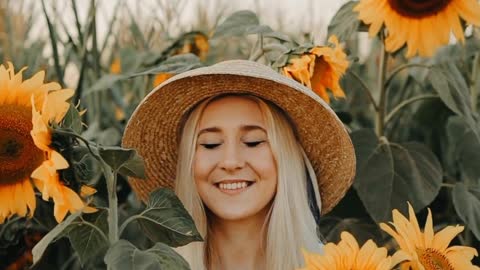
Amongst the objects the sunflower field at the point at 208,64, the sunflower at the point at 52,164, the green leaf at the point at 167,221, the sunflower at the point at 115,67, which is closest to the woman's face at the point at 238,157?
the sunflower field at the point at 208,64

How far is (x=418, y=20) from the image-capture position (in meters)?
1.80

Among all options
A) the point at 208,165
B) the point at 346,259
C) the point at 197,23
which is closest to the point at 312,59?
the point at 208,165

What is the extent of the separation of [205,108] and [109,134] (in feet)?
1.61

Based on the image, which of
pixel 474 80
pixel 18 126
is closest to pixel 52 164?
pixel 18 126

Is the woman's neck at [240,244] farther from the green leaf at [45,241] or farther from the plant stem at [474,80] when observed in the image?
the plant stem at [474,80]

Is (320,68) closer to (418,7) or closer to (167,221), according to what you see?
(418,7)

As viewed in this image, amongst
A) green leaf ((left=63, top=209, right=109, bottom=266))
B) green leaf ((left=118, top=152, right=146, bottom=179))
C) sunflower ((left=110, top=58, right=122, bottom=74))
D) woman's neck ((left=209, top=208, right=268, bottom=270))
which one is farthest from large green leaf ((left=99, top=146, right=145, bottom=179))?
sunflower ((left=110, top=58, right=122, bottom=74))

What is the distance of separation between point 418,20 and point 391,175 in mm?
284

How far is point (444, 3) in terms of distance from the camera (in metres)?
1.78

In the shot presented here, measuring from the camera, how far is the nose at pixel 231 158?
4.94 feet

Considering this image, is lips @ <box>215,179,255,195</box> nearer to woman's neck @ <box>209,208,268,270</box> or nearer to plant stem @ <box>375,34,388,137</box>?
woman's neck @ <box>209,208,268,270</box>

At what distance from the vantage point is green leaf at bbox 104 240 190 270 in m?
1.16

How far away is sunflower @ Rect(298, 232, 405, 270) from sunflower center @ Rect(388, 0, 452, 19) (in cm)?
67

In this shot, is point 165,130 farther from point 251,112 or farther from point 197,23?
point 197,23
